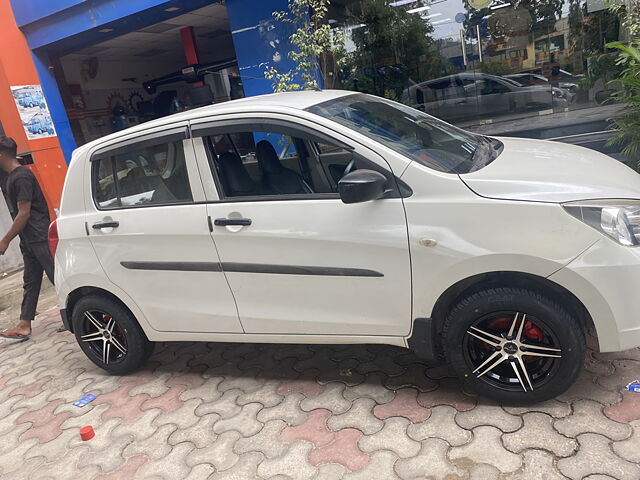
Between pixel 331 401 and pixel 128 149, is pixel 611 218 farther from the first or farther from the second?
pixel 128 149

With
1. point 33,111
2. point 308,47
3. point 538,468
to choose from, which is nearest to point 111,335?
point 538,468

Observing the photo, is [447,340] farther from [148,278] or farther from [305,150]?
[148,278]

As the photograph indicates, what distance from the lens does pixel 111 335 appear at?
3.70 meters

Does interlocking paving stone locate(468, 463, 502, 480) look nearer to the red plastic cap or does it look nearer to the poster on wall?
the red plastic cap

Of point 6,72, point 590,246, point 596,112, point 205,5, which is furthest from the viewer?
point 6,72

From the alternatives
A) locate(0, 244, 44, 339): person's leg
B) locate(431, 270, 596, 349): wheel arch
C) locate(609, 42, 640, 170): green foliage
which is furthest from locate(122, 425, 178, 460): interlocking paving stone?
locate(609, 42, 640, 170): green foliage

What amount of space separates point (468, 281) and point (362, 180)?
2.41ft

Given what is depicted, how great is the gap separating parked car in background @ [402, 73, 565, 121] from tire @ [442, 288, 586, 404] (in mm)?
6159

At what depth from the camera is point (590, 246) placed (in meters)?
2.25

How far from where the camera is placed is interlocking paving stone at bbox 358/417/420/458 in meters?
2.48

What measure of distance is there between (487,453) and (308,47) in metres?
5.50

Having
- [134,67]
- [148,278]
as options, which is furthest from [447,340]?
[134,67]

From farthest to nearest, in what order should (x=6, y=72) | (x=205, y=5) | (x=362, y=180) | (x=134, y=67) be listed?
Answer: (x=134, y=67)
(x=6, y=72)
(x=205, y=5)
(x=362, y=180)

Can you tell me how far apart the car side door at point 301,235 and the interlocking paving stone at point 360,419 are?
43 cm
